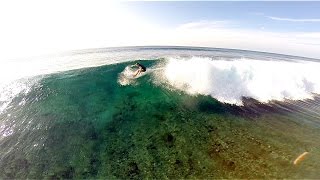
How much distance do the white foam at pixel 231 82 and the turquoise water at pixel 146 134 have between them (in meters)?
1.12

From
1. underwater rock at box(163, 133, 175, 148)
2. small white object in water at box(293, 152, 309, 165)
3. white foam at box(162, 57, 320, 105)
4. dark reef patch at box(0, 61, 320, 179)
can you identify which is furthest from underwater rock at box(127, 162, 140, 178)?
white foam at box(162, 57, 320, 105)

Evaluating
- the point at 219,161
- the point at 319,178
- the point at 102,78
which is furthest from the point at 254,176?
the point at 102,78

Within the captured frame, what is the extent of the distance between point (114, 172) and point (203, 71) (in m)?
14.8

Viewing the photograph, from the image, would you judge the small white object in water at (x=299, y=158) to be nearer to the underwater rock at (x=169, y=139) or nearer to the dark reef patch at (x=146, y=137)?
the dark reef patch at (x=146, y=137)

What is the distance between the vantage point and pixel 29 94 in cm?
2134

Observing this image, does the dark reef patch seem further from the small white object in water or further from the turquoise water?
the small white object in water

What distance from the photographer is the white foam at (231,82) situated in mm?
22891

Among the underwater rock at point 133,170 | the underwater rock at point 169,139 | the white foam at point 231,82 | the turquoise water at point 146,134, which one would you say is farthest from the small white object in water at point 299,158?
the underwater rock at point 133,170

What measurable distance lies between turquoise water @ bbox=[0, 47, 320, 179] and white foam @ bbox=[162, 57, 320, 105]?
112 cm

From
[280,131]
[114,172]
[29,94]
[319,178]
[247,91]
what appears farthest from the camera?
[247,91]

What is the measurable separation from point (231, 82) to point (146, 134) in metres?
11.4

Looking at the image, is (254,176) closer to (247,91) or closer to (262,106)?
(262,106)

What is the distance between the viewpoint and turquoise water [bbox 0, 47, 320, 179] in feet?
43.8

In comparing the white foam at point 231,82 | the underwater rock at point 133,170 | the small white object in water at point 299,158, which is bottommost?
the underwater rock at point 133,170
